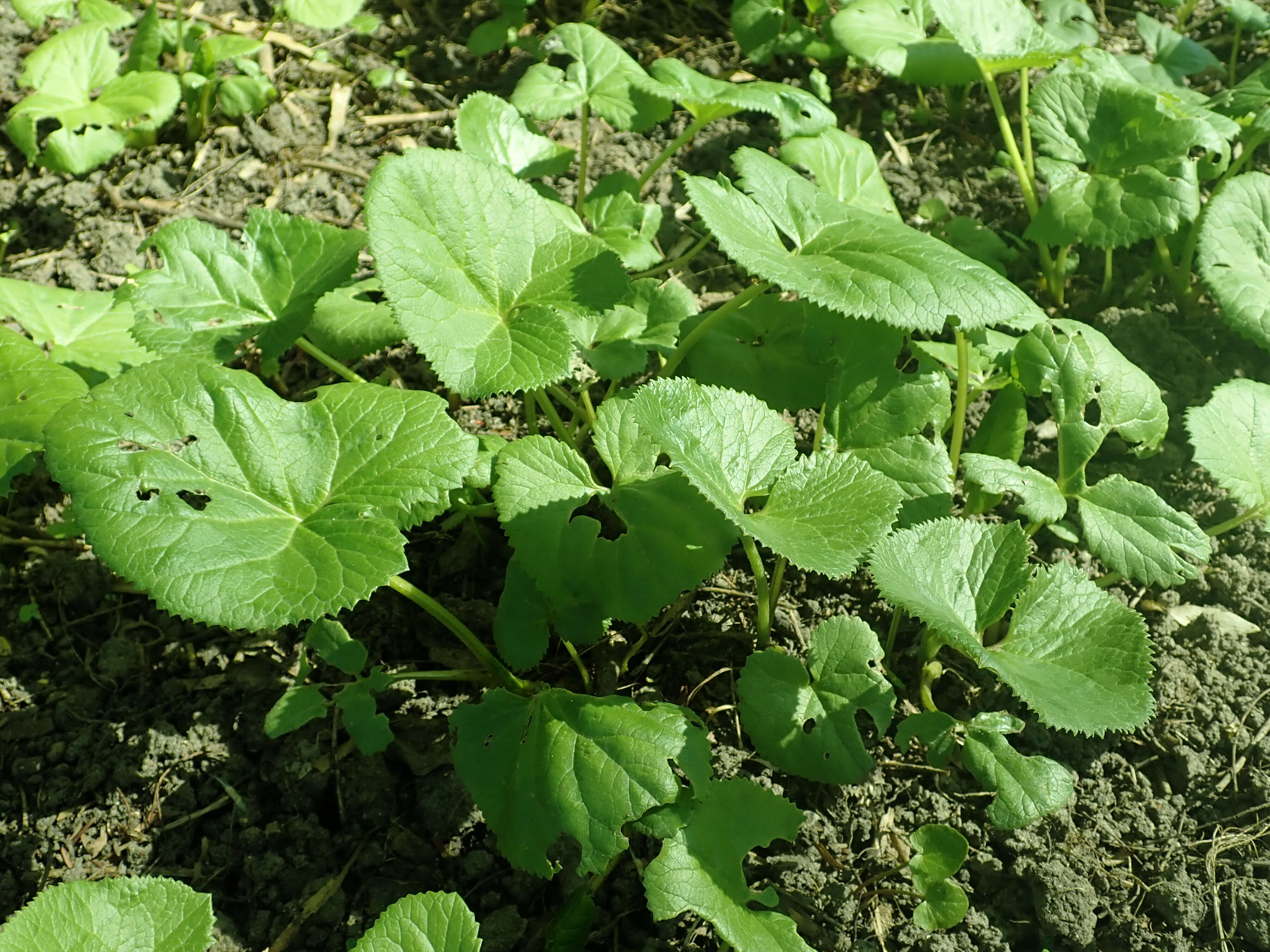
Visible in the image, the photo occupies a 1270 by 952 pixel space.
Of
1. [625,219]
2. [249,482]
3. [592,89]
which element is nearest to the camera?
[249,482]

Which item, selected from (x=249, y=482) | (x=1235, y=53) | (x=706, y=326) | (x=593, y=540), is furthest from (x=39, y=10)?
(x=1235, y=53)

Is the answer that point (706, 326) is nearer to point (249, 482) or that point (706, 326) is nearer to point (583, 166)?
point (583, 166)

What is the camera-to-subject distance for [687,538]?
5.90ft

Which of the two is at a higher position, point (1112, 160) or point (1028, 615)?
point (1112, 160)

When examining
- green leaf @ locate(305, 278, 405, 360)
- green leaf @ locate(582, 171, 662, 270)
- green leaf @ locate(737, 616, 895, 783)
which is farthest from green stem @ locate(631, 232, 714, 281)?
green leaf @ locate(737, 616, 895, 783)

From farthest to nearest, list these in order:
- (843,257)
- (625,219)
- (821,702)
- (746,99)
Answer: (625,219) < (746,99) < (843,257) < (821,702)

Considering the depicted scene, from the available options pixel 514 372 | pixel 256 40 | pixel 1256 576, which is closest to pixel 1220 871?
pixel 1256 576

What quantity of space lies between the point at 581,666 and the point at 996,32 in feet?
6.79

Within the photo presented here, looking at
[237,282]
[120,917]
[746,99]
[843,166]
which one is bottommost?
[120,917]

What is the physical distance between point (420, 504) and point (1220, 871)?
171cm

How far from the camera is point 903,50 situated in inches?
114

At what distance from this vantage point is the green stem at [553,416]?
211 centimetres

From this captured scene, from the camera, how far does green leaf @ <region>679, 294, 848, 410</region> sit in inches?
85.7

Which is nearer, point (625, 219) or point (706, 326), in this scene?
point (706, 326)
